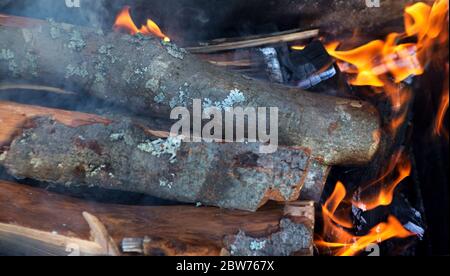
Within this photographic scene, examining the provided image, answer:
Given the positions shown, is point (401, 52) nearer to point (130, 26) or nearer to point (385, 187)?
point (385, 187)

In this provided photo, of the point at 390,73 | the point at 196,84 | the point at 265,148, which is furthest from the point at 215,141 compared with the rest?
the point at 390,73

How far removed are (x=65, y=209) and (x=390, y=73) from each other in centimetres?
215

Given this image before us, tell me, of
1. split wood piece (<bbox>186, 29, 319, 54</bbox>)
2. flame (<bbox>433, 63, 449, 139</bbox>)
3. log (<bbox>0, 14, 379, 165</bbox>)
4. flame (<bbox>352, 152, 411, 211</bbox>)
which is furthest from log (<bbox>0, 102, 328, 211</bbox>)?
flame (<bbox>433, 63, 449, 139</bbox>)

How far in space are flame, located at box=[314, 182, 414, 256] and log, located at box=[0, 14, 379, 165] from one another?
0.30m

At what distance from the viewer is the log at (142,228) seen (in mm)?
1739

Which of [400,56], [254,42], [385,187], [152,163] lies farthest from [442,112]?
[152,163]

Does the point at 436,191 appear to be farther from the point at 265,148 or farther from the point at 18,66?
the point at 18,66

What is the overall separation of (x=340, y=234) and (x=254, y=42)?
1.31m

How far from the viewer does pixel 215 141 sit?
1910 mm

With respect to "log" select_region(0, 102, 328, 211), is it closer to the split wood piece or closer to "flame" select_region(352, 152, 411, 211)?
"flame" select_region(352, 152, 411, 211)

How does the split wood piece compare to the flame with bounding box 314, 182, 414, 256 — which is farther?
the split wood piece

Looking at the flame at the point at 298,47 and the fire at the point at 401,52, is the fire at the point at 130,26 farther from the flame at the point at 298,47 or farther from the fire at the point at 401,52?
the fire at the point at 401,52

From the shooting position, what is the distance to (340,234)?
2.38 metres

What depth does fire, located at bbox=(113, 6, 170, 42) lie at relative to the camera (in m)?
2.64
